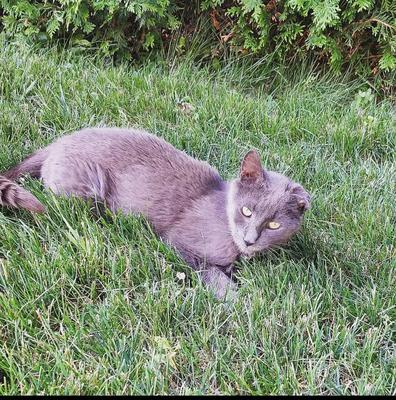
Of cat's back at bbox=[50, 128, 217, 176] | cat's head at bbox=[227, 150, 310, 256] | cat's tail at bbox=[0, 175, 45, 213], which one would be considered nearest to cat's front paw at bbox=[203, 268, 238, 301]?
cat's head at bbox=[227, 150, 310, 256]

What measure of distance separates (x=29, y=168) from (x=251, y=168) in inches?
49.5

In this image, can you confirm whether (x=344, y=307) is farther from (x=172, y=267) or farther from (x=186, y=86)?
(x=186, y=86)

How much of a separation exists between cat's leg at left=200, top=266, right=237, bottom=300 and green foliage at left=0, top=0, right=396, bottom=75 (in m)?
2.43

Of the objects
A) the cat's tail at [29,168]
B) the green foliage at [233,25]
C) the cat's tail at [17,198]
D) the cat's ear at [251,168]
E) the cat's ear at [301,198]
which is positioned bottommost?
the cat's tail at [29,168]

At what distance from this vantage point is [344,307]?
2.47 m

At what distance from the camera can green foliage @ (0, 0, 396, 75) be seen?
454 centimetres

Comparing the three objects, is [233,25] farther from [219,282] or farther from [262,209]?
[219,282]

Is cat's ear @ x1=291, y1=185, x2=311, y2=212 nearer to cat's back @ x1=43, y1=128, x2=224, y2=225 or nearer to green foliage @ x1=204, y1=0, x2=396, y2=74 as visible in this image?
cat's back @ x1=43, y1=128, x2=224, y2=225

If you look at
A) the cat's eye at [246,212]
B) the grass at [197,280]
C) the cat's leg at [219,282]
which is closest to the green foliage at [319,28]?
the grass at [197,280]

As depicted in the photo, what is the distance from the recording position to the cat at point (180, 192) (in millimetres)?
2791

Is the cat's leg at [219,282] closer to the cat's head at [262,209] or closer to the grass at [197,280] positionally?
the grass at [197,280]

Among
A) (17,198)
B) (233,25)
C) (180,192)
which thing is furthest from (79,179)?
(233,25)

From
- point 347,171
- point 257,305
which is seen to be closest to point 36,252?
point 257,305

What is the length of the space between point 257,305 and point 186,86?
8.01 feet
